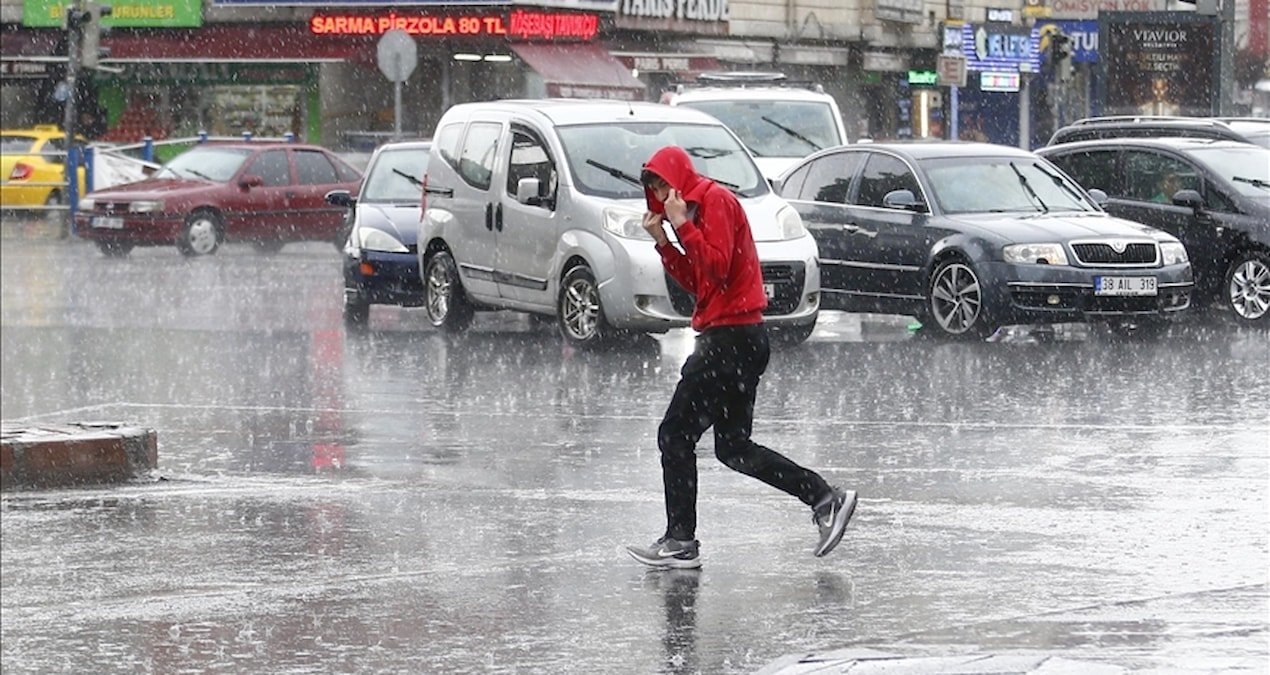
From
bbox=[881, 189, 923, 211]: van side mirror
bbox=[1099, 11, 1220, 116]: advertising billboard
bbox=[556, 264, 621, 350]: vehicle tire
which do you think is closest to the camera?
bbox=[556, 264, 621, 350]: vehicle tire

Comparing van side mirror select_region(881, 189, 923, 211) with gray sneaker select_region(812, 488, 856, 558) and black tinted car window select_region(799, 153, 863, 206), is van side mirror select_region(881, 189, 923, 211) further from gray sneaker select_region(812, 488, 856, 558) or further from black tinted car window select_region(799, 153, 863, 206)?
gray sneaker select_region(812, 488, 856, 558)

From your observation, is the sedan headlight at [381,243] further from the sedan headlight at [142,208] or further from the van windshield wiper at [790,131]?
the sedan headlight at [142,208]

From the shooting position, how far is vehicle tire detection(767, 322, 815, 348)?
1814 centimetres

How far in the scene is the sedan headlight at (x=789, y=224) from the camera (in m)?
18.1

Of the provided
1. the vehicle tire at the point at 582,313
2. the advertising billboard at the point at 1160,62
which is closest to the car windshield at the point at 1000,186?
the vehicle tire at the point at 582,313

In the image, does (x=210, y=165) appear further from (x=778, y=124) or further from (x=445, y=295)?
(x=445, y=295)

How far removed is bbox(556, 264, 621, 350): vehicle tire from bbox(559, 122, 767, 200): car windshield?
62 cm

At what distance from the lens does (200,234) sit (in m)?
32.0

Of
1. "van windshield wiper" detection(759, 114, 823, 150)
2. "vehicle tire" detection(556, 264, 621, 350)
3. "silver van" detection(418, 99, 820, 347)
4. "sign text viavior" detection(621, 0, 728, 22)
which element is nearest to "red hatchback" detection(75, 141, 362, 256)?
"van windshield wiper" detection(759, 114, 823, 150)

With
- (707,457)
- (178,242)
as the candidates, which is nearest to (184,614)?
(707,457)

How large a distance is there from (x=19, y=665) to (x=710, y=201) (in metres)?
2.94

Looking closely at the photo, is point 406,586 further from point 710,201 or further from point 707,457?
point 707,457

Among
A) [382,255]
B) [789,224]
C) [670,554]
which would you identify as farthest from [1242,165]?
[670,554]

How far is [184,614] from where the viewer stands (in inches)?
317
